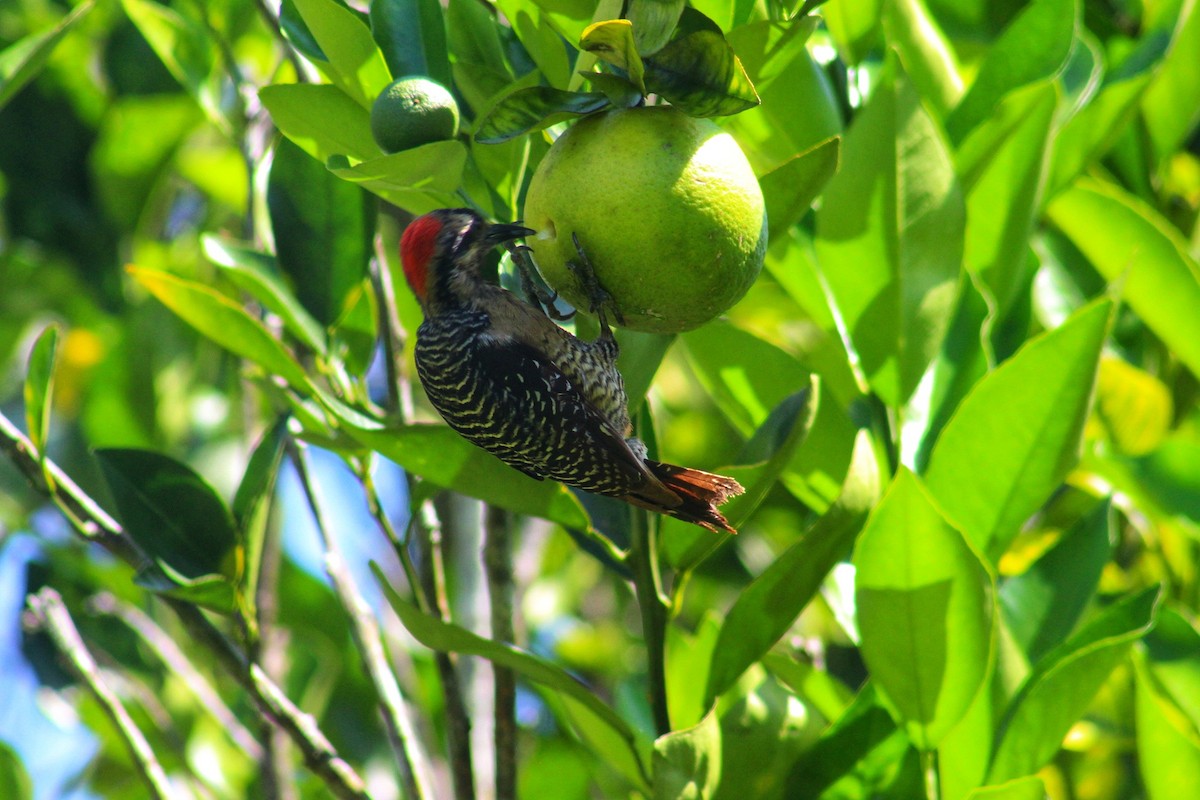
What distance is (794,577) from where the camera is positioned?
1.78m

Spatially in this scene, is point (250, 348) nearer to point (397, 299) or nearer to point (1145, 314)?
point (397, 299)

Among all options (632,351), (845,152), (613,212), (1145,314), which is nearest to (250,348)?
(632,351)

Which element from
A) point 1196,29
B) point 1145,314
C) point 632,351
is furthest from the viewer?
point 1196,29

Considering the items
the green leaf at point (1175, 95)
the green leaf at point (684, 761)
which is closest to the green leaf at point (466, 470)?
the green leaf at point (684, 761)

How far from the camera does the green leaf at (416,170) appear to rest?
1.45 metres

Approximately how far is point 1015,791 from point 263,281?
1.27 meters

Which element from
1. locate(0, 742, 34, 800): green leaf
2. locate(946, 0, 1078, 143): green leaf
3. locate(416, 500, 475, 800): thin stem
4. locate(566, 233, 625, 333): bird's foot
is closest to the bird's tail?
locate(566, 233, 625, 333): bird's foot

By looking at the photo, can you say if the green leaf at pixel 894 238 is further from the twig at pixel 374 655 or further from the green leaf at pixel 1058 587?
the twig at pixel 374 655

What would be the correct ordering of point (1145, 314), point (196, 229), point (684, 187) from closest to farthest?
point (684, 187) → point (1145, 314) → point (196, 229)

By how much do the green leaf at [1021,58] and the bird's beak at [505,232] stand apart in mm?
785

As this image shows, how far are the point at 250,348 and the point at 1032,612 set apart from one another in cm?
128

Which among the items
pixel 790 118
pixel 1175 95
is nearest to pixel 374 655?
pixel 790 118

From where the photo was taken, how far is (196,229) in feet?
13.3

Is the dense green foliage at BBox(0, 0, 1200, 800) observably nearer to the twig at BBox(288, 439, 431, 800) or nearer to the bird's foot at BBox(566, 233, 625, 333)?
the twig at BBox(288, 439, 431, 800)
